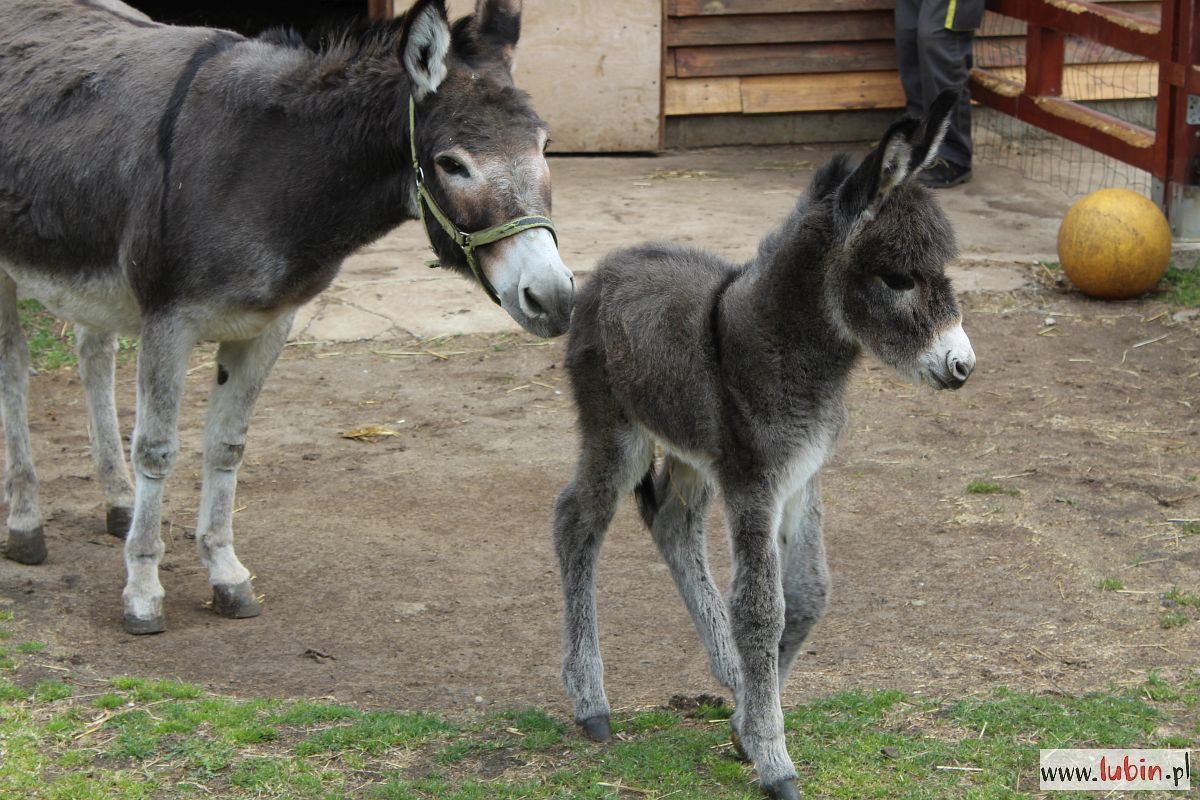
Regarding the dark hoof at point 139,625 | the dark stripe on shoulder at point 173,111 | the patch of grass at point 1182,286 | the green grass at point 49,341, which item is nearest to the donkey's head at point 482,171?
the dark stripe on shoulder at point 173,111

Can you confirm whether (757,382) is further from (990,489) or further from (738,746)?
(990,489)

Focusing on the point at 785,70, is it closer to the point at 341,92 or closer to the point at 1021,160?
the point at 1021,160

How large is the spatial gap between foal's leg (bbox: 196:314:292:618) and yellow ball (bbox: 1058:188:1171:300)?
4.83m

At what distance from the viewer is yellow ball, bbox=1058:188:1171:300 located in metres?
7.76

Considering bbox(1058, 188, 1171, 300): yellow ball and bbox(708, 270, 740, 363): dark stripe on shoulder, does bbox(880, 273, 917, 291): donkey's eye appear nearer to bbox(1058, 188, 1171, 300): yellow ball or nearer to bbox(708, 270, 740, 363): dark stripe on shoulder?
bbox(708, 270, 740, 363): dark stripe on shoulder

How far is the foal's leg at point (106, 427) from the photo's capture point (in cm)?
557

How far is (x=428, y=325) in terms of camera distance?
25.4 feet

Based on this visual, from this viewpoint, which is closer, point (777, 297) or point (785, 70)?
point (777, 297)

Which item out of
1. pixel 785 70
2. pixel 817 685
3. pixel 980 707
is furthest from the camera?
pixel 785 70

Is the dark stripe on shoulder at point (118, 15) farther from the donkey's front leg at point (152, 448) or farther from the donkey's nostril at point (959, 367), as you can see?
the donkey's nostril at point (959, 367)

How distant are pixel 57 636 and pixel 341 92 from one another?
2.05 meters

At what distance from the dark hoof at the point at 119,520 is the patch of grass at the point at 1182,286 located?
5.72 metres

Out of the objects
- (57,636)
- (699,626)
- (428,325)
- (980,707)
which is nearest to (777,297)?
(699,626)

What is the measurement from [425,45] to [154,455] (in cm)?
170
